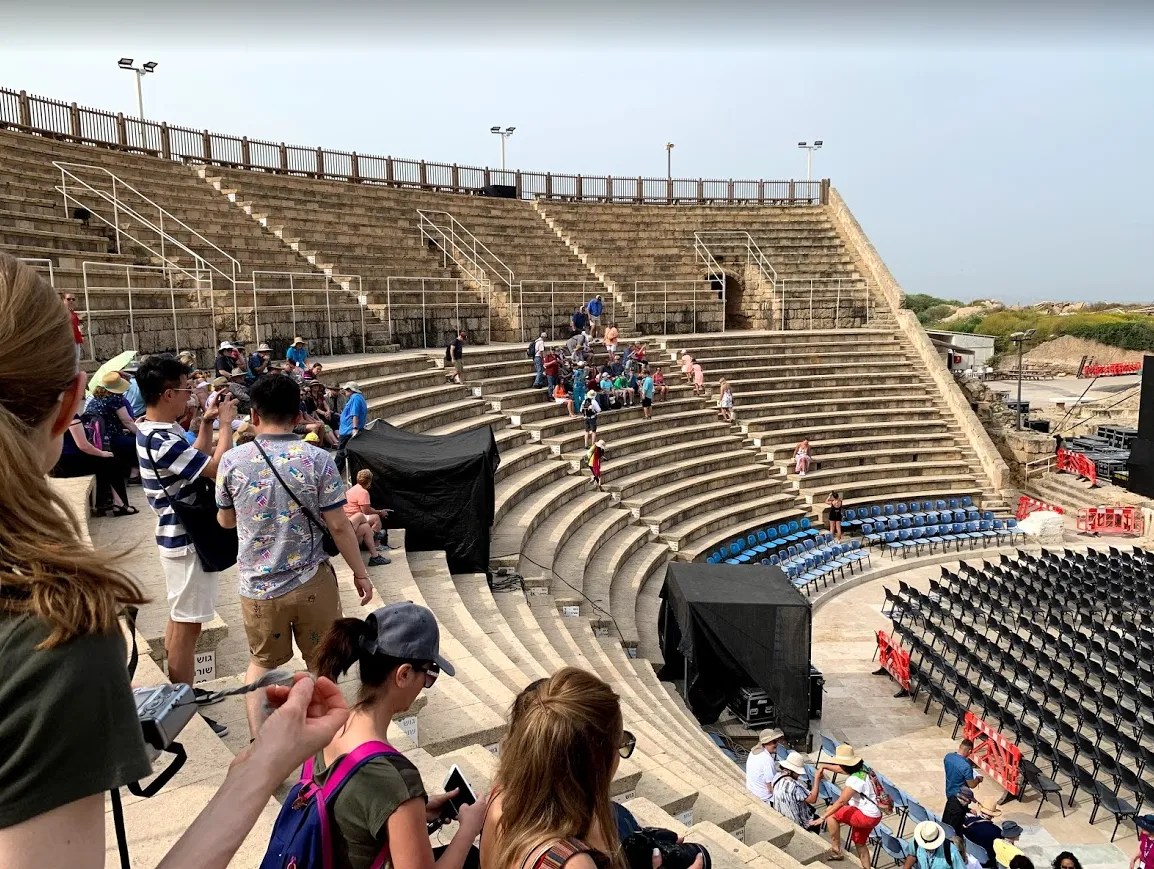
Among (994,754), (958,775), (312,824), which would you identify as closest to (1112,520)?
(994,754)

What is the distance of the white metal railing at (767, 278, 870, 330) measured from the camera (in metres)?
25.7

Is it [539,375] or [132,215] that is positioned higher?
[132,215]

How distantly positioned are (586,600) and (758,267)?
748 inches

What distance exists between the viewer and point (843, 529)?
58.1 ft

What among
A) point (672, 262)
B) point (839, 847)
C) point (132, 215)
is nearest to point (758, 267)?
point (672, 262)

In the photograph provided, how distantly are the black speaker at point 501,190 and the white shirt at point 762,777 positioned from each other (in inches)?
934

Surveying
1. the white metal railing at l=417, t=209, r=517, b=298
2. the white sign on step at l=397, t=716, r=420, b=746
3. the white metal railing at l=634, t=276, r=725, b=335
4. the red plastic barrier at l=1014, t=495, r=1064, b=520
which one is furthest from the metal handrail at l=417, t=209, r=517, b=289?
the white sign on step at l=397, t=716, r=420, b=746

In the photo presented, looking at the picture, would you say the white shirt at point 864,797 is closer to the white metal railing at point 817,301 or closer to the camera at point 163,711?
the camera at point 163,711

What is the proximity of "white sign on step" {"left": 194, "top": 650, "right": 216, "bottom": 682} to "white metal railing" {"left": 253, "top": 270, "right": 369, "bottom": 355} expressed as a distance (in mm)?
9721

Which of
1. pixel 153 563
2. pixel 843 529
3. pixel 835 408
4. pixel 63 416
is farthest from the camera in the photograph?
pixel 835 408

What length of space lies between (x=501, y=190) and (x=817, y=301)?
438 inches

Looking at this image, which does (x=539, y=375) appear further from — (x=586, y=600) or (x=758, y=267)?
(x=758, y=267)

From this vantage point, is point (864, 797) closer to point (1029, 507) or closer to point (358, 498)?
point (358, 498)

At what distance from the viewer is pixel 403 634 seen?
2.44 meters
